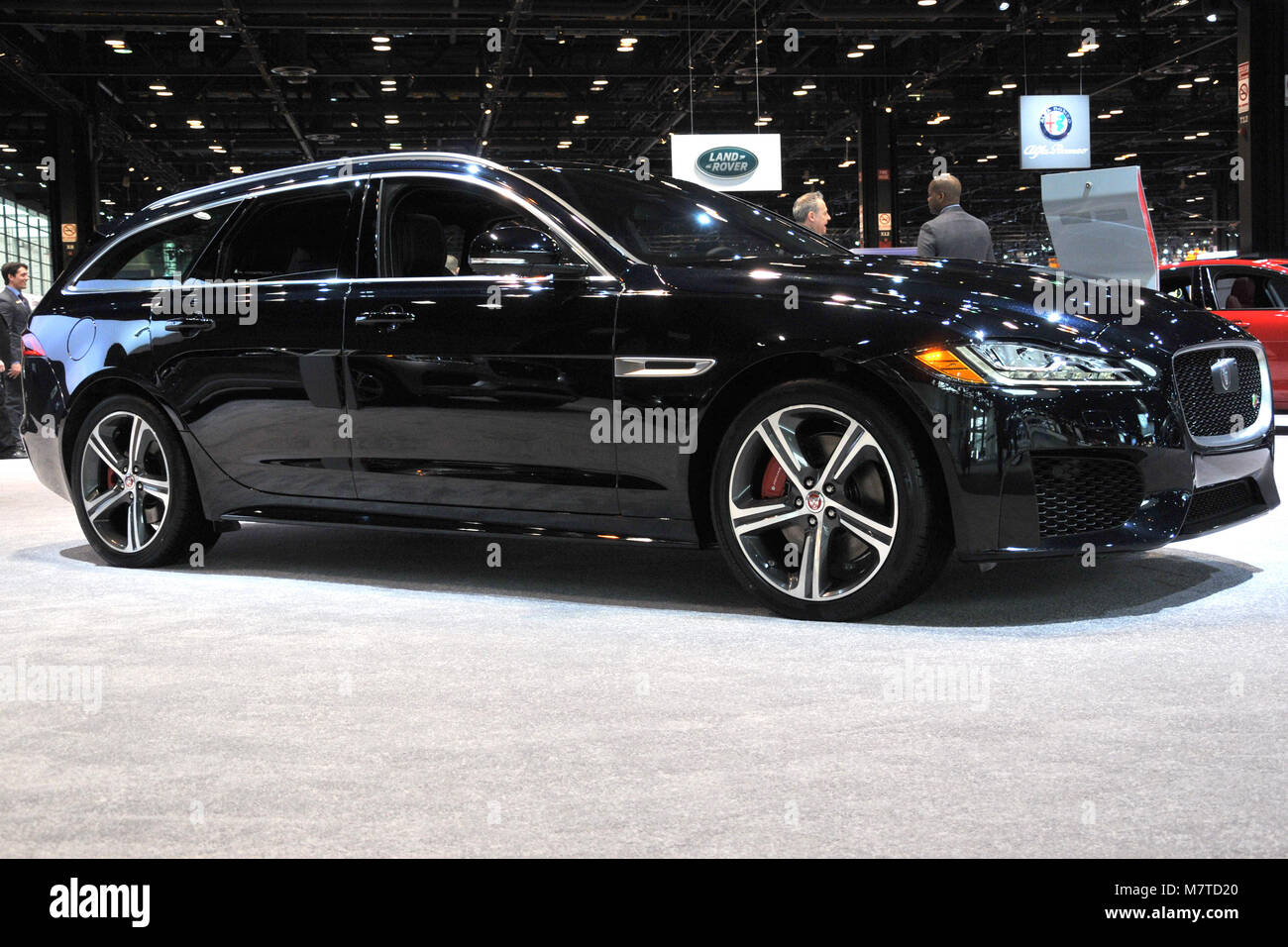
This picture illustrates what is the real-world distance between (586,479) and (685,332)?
59 centimetres

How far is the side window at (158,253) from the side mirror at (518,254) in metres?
1.56

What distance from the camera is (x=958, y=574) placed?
5.07 m

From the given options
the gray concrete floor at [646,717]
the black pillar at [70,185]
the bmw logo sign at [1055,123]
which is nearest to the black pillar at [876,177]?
the bmw logo sign at [1055,123]

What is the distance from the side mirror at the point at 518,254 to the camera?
15.5ft

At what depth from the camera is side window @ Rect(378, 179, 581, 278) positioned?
5.18 metres

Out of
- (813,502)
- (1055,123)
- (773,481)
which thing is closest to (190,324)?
(773,481)

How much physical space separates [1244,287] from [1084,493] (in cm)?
887

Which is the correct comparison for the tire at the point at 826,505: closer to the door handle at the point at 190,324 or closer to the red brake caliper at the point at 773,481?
the red brake caliper at the point at 773,481

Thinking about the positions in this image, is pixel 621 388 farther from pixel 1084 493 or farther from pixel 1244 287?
pixel 1244 287

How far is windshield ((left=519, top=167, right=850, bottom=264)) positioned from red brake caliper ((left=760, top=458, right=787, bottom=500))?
75 centimetres

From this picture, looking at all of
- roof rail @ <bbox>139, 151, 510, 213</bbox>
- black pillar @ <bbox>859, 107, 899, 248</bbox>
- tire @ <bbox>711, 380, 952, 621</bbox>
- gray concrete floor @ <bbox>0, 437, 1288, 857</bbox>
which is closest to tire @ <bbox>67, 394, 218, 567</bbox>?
gray concrete floor @ <bbox>0, 437, 1288, 857</bbox>
